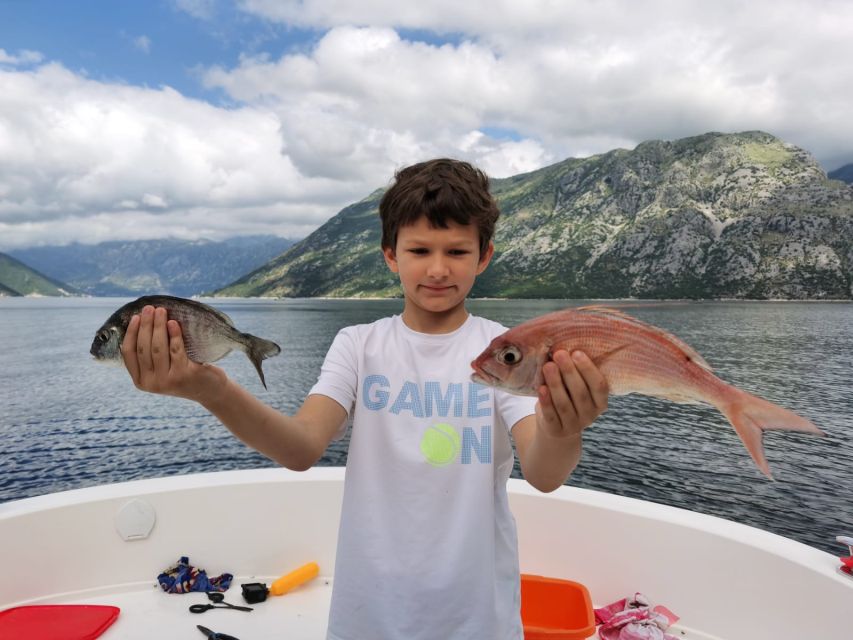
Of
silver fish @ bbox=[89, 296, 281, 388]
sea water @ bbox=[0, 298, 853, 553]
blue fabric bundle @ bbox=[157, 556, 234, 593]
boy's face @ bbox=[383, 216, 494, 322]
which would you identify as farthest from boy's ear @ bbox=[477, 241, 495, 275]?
sea water @ bbox=[0, 298, 853, 553]

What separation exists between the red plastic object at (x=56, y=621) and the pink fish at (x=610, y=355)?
18.8 ft

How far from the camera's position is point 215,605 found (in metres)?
6.11

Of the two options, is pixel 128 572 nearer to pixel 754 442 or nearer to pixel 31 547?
pixel 31 547

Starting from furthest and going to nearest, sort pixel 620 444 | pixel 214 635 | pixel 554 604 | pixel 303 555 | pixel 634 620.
Result: pixel 620 444 < pixel 303 555 < pixel 554 604 < pixel 214 635 < pixel 634 620

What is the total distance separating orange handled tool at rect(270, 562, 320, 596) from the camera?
6.37 m

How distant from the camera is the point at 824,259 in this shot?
180625 millimetres

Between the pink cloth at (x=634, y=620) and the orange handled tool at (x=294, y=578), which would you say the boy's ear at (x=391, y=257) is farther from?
the orange handled tool at (x=294, y=578)

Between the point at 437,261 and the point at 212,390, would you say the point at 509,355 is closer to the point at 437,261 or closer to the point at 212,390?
the point at 437,261

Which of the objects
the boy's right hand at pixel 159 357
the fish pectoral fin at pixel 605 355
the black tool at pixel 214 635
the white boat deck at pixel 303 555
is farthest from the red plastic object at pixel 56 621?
the fish pectoral fin at pixel 605 355

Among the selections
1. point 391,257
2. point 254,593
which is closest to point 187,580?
point 254,593

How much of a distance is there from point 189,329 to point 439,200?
1393 mm

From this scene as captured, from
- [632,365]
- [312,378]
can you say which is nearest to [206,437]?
[312,378]

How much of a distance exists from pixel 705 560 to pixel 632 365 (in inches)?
176

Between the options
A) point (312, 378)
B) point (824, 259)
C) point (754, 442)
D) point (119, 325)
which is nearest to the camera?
point (754, 442)
